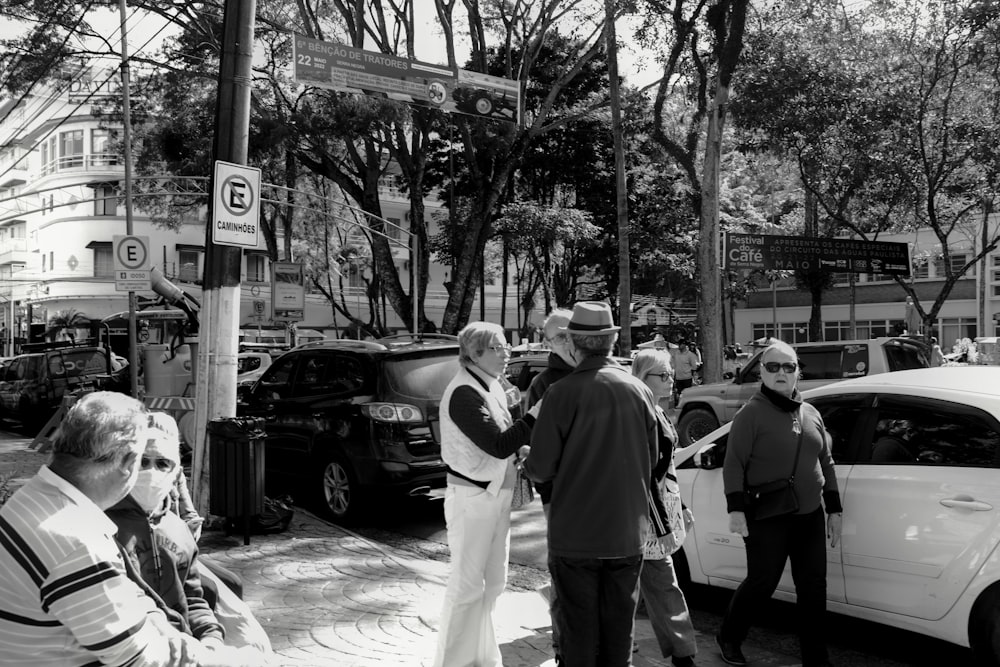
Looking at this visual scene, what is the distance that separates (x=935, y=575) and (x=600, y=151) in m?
26.9

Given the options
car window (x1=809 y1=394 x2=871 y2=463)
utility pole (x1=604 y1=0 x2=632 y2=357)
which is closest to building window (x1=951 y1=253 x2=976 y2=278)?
utility pole (x1=604 y1=0 x2=632 y2=357)

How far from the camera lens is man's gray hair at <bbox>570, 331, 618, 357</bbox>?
3.78m

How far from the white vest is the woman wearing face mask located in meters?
1.48

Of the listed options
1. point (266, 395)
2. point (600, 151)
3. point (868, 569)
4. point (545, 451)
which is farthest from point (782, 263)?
point (545, 451)

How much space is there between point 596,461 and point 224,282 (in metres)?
4.67

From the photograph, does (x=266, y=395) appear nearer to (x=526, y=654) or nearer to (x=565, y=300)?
(x=526, y=654)

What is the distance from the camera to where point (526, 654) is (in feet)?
16.3

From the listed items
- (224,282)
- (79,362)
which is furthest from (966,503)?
(79,362)

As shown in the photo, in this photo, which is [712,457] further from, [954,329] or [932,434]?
[954,329]

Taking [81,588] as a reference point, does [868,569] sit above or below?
below

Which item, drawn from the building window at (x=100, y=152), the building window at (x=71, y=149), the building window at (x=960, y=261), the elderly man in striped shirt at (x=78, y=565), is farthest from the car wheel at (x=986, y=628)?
the building window at (x=71, y=149)

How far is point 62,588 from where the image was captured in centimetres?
211

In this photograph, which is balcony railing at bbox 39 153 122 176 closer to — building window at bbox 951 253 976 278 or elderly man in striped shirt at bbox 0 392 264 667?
building window at bbox 951 253 976 278

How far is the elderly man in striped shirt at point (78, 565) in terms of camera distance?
2109 mm
